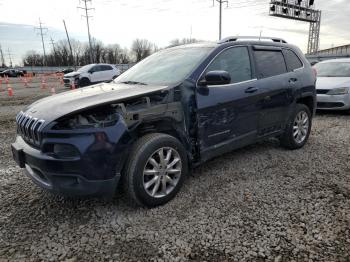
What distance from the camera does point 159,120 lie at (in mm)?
3307

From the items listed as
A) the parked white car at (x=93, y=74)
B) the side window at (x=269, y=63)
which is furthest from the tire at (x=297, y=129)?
the parked white car at (x=93, y=74)

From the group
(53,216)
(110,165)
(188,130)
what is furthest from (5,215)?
(188,130)

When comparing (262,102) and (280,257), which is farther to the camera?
(262,102)

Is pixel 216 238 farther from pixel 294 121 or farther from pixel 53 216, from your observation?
pixel 294 121

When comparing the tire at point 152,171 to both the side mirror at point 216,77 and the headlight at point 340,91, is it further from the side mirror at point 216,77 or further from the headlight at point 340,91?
the headlight at point 340,91

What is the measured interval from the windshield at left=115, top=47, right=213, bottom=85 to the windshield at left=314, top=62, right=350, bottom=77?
6.58m

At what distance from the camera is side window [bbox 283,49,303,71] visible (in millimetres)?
5121

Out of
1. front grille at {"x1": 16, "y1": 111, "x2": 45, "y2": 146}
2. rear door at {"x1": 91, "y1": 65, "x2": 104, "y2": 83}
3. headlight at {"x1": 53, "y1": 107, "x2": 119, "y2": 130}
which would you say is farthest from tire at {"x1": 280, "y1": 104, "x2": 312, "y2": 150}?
rear door at {"x1": 91, "y1": 65, "x2": 104, "y2": 83}

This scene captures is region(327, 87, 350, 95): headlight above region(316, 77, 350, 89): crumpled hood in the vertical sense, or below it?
below

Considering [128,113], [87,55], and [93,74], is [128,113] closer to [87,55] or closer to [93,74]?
[93,74]

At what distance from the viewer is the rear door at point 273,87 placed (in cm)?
450

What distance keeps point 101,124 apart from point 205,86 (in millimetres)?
1377

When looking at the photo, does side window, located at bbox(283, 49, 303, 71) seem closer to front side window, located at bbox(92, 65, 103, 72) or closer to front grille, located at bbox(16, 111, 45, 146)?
front grille, located at bbox(16, 111, 45, 146)

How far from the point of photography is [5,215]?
333 cm
